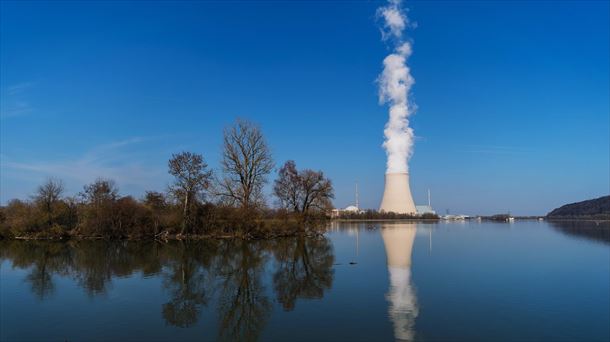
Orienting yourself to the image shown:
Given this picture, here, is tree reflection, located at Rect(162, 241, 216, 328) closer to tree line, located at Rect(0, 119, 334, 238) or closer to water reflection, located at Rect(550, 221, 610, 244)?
tree line, located at Rect(0, 119, 334, 238)

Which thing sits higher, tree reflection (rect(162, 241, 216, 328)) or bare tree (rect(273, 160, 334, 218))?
bare tree (rect(273, 160, 334, 218))

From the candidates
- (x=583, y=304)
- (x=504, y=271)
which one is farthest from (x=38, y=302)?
(x=504, y=271)

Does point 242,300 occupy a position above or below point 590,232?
below

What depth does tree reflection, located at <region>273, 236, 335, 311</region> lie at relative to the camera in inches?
455

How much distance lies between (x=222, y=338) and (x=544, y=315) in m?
6.79

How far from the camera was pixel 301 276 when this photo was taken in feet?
49.1

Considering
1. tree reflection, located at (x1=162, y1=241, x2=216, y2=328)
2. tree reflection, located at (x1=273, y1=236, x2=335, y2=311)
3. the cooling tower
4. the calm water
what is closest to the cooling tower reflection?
the calm water

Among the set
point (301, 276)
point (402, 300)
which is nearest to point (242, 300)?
point (402, 300)

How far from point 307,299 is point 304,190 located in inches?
1172

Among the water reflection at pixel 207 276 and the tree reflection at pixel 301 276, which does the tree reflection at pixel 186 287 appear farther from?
the tree reflection at pixel 301 276

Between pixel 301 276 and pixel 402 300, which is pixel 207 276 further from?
pixel 402 300

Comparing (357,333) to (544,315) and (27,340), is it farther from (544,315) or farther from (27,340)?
(27,340)

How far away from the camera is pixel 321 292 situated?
11.9 m

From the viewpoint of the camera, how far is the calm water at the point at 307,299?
25.9ft
